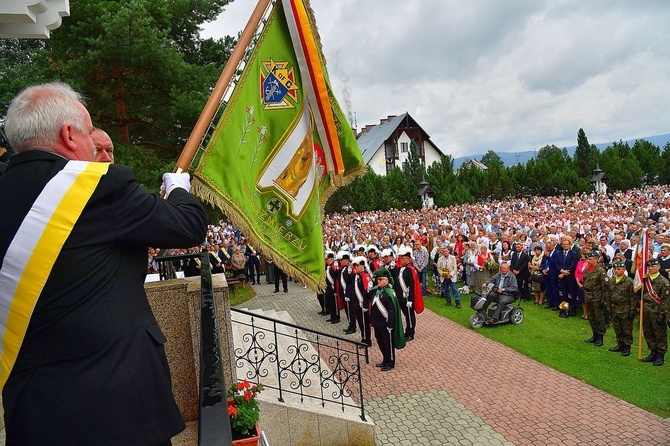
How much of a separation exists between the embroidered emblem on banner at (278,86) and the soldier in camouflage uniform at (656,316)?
903 cm

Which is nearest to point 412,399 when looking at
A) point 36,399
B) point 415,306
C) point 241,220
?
point 415,306

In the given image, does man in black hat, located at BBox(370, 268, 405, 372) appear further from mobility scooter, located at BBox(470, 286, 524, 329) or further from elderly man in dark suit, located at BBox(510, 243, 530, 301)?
elderly man in dark suit, located at BBox(510, 243, 530, 301)

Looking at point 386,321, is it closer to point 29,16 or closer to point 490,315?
point 490,315

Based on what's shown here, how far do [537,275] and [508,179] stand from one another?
3845cm

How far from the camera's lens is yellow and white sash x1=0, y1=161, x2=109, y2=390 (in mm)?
1639

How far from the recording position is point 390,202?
48.6 meters

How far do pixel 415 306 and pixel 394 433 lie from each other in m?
5.35

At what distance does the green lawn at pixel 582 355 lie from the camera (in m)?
9.07

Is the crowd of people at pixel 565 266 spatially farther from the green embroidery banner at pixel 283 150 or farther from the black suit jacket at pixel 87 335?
the black suit jacket at pixel 87 335

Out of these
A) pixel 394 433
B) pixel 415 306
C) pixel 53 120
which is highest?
pixel 53 120

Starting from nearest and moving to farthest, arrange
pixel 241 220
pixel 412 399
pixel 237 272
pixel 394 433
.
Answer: pixel 241 220, pixel 394 433, pixel 412 399, pixel 237 272

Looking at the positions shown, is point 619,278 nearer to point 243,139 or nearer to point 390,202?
point 243,139

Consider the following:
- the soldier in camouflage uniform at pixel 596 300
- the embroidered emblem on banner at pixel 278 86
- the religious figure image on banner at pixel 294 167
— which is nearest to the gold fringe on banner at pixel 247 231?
the religious figure image on banner at pixel 294 167


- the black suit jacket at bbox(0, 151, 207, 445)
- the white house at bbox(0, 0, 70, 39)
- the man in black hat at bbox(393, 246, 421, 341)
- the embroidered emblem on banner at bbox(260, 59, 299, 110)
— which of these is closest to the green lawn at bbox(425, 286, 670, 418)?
the man in black hat at bbox(393, 246, 421, 341)
